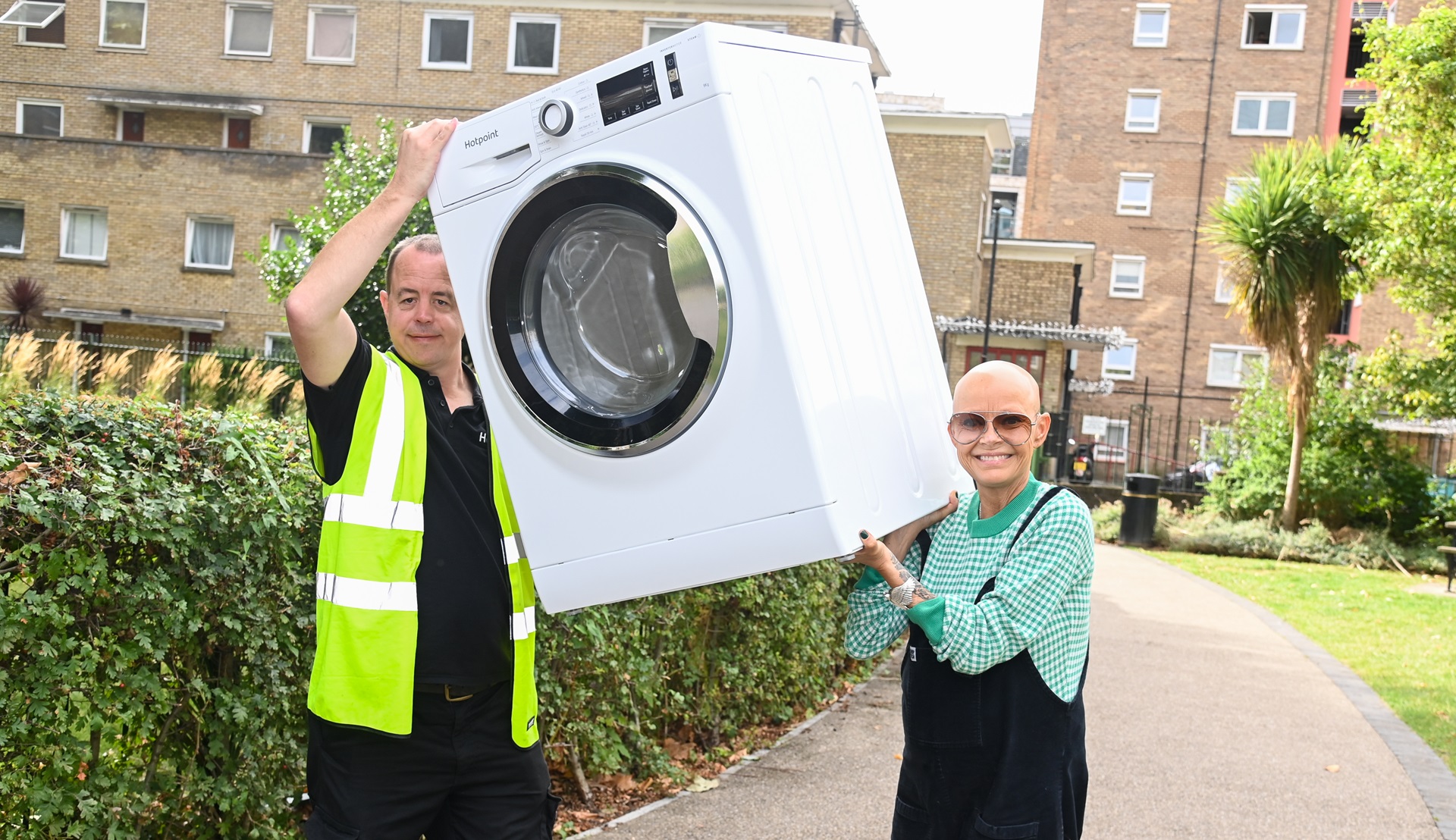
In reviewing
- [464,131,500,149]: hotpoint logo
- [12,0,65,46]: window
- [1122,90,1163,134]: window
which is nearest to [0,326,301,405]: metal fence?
[464,131,500,149]: hotpoint logo

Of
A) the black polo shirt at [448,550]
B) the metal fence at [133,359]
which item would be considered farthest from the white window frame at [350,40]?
the black polo shirt at [448,550]

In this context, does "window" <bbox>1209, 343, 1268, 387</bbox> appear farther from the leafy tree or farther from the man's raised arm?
the man's raised arm

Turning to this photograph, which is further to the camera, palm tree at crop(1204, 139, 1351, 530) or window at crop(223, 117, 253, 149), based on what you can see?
window at crop(223, 117, 253, 149)

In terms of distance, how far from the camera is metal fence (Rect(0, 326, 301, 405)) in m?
11.9

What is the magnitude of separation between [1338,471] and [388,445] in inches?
802

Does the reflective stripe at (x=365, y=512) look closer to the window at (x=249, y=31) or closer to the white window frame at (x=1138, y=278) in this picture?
the window at (x=249, y=31)

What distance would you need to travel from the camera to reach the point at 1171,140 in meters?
41.7

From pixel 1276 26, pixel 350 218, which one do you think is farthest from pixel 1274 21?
pixel 350 218

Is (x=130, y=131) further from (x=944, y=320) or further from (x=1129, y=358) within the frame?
(x=1129, y=358)

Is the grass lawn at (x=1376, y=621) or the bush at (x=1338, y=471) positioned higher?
the bush at (x=1338, y=471)

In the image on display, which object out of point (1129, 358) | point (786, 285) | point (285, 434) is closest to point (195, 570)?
point (285, 434)

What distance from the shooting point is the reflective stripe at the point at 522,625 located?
8.92ft

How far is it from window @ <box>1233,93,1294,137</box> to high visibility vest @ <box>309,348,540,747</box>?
43.2 m

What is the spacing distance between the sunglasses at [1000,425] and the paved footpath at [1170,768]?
250 cm
